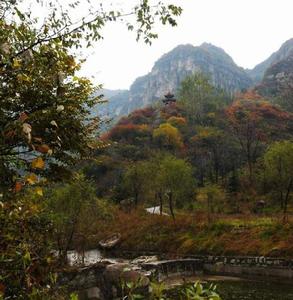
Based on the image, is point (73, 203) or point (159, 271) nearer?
point (159, 271)

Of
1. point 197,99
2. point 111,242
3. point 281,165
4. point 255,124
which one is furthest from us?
point 197,99

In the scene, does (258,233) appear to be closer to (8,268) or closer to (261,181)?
(261,181)

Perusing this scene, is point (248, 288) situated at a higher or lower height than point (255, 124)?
A: lower

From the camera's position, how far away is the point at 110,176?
72.5 m

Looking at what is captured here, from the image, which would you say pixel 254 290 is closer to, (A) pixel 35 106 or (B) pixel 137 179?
(A) pixel 35 106

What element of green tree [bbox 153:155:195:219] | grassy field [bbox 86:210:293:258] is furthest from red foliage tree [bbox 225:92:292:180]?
grassy field [bbox 86:210:293:258]

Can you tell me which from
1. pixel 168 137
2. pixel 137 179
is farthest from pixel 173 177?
pixel 168 137

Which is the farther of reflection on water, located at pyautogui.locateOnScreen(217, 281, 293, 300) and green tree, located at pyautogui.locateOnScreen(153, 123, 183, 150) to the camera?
green tree, located at pyautogui.locateOnScreen(153, 123, 183, 150)

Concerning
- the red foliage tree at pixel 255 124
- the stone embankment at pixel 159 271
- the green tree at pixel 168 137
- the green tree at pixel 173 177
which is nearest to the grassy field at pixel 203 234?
the stone embankment at pixel 159 271

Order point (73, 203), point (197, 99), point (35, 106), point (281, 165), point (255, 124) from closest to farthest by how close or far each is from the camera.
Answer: point (35, 106), point (73, 203), point (281, 165), point (255, 124), point (197, 99)

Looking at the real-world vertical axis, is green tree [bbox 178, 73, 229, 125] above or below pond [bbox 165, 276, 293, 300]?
above

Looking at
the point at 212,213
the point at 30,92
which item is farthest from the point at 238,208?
the point at 30,92

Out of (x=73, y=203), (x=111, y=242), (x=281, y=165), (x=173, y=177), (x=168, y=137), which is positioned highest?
(x=168, y=137)

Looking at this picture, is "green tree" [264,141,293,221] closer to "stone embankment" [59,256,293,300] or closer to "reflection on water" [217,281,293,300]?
"stone embankment" [59,256,293,300]
